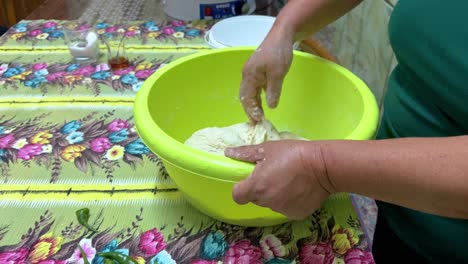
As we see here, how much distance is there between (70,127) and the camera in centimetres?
81

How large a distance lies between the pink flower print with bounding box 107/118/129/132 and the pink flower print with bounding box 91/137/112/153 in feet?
0.10

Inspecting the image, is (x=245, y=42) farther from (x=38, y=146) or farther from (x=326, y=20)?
(x=38, y=146)

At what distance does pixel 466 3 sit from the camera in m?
0.51

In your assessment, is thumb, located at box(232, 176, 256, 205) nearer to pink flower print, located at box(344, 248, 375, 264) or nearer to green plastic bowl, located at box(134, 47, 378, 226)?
green plastic bowl, located at box(134, 47, 378, 226)

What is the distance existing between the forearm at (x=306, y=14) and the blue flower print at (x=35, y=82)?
0.54 meters

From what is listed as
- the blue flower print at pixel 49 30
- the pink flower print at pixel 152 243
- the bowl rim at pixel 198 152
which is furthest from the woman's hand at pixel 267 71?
the blue flower print at pixel 49 30

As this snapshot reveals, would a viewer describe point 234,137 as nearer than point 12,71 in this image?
Yes

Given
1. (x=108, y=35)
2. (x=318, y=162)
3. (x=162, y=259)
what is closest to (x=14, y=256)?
(x=162, y=259)

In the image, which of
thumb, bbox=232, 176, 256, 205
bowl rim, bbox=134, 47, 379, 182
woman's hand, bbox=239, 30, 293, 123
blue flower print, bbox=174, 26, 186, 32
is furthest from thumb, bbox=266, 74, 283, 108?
blue flower print, bbox=174, 26, 186, 32

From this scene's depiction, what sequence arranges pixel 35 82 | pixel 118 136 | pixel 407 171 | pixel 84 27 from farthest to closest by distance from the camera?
pixel 84 27 → pixel 35 82 → pixel 118 136 → pixel 407 171

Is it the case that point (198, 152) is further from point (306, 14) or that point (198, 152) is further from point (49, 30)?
point (49, 30)

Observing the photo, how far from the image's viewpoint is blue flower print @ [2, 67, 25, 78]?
969 millimetres

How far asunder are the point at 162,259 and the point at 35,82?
58 centimetres

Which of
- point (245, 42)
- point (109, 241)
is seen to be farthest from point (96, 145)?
point (245, 42)
